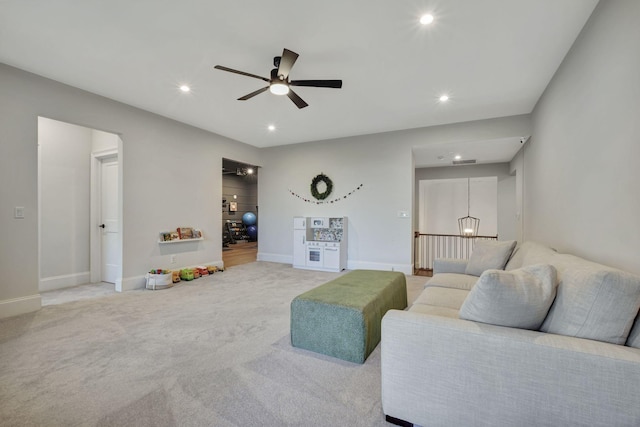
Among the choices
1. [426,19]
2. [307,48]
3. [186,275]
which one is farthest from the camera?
[186,275]

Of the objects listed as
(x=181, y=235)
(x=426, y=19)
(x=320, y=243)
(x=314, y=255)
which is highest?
(x=426, y=19)

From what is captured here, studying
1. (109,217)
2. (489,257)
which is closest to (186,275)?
(109,217)

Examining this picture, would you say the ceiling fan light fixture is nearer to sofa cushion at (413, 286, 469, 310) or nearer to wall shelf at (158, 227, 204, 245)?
sofa cushion at (413, 286, 469, 310)

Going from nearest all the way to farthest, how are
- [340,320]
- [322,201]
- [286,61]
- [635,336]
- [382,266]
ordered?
1. [635,336]
2. [340,320]
3. [286,61]
4. [382,266]
5. [322,201]

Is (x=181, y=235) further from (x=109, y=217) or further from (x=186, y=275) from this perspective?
(x=109, y=217)

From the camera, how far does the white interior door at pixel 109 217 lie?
4566 mm

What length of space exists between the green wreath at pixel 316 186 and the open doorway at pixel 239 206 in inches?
182

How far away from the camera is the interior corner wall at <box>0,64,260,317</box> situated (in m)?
3.12

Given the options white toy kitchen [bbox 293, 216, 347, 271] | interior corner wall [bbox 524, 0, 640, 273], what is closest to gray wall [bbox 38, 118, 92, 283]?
white toy kitchen [bbox 293, 216, 347, 271]

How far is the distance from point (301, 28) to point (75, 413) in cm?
319

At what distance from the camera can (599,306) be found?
4.00 ft

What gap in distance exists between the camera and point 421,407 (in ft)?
4.58

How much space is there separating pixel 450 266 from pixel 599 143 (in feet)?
6.33

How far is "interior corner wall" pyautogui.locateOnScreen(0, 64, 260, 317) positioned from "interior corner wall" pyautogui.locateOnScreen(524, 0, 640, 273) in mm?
5398
